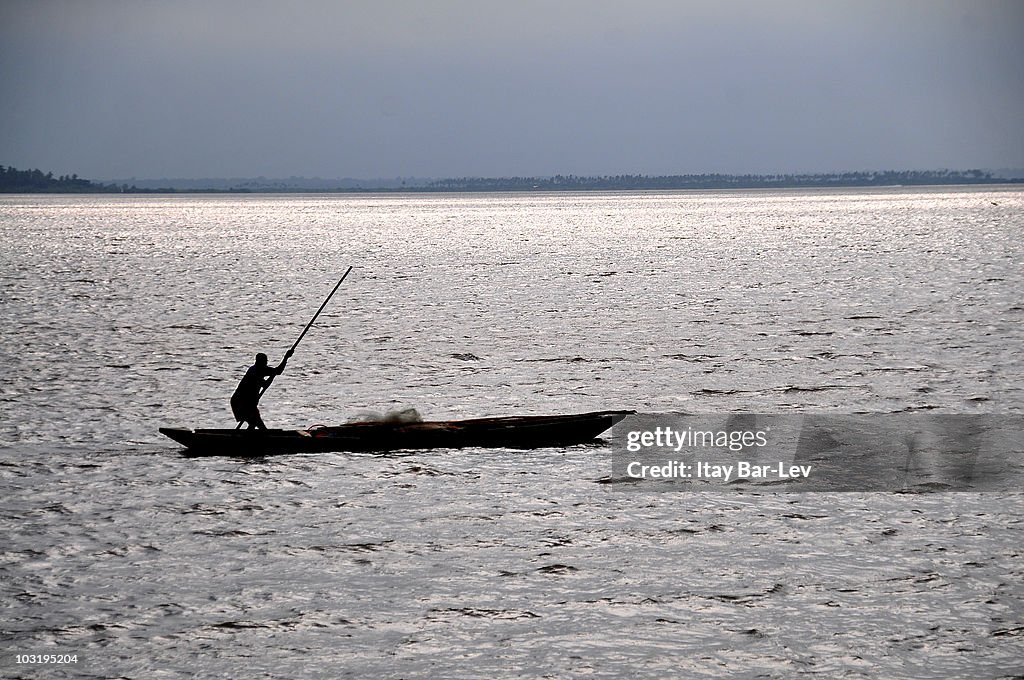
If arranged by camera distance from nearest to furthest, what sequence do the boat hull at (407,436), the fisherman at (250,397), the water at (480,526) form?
the water at (480,526) → the boat hull at (407,436) → the fisherman at (250,397)

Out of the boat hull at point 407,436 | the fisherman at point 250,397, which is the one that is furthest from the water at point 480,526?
the fisherman at point 250,397

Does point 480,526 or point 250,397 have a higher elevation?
point 250,397

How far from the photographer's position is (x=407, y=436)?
64.0 feet

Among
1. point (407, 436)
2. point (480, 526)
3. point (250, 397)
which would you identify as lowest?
point (480, 526)

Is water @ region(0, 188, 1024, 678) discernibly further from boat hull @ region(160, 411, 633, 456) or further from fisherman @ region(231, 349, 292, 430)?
fisherman @ region(231, 349, 292, 430)

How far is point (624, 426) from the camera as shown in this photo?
21328mm

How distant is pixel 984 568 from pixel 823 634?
3052 mm

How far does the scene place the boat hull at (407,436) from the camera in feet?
63.1

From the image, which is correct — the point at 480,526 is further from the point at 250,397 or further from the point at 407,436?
the point at 250,397

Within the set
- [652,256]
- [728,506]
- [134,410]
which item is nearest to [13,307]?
[134,410]

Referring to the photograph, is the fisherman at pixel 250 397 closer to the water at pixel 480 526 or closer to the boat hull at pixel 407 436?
the boat hull at pixel 407 436

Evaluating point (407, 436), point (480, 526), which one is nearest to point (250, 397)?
point (407, 436)

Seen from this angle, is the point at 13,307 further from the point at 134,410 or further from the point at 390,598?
the point at 390,598

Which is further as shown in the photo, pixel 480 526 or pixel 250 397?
pixel 250 397
